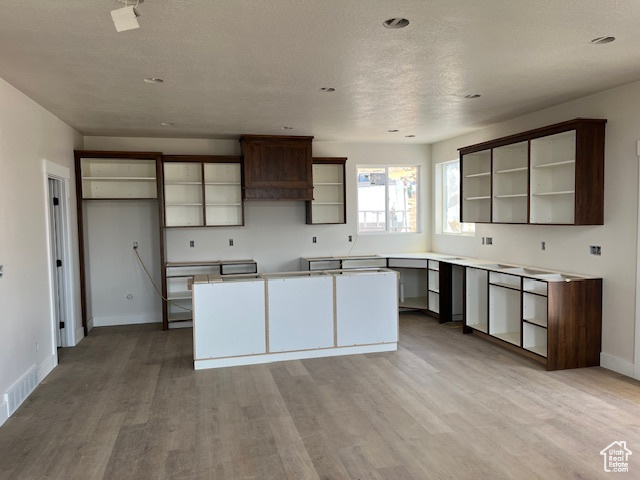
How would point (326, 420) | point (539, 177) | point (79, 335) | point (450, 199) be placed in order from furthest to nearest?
point (450, 199) < point (79, 335) < point (539, 177) < point (326, 420)

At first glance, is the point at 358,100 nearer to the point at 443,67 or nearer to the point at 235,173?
the point at 443,67

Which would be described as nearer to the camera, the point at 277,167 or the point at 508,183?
the point at 508,183

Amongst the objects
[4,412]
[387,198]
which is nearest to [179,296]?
[4,412]

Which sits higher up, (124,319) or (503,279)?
(503,279)

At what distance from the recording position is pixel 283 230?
24.3 ft

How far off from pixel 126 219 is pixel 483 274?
507 cm

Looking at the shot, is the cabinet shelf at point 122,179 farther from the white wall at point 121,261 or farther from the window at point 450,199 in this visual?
the window at point 450,199

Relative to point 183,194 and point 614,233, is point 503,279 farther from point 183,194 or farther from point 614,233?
point 183,194

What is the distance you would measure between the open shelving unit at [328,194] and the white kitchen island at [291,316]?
2131 mm

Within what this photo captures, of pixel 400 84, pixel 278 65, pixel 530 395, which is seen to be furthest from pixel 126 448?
pixel 400 84

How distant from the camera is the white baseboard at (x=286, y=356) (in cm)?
483

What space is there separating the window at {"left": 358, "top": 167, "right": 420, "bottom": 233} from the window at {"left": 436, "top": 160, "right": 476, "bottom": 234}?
438 mm

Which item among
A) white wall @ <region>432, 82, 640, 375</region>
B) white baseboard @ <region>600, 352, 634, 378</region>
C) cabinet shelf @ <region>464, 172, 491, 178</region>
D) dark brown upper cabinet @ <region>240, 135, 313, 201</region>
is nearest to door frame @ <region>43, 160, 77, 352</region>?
dark brown upper cabinet @ <region>240, 135, 313, 201</region>

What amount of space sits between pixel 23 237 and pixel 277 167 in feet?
11.1
